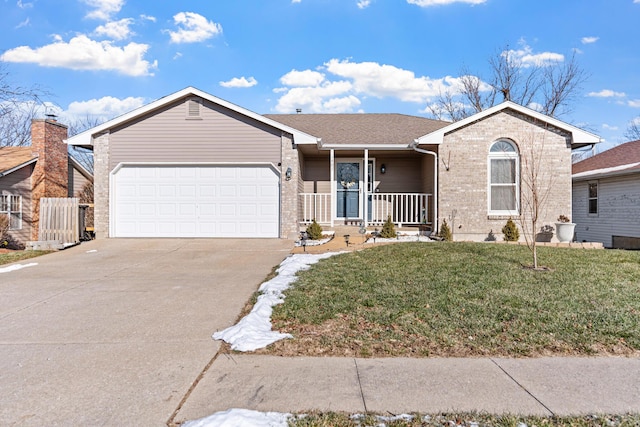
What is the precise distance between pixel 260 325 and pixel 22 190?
13.7 m

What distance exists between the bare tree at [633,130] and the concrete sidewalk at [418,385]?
38590 millimetres

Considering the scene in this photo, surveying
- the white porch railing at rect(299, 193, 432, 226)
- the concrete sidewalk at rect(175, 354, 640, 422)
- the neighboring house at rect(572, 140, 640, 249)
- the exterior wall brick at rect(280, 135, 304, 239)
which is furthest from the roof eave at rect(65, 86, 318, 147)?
the neighboring house at rect(572, 140, 640, 249)

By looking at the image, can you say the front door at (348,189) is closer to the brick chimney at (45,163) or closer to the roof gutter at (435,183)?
the roof gutter at (435,183)

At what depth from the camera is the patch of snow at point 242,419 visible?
2.45 metres

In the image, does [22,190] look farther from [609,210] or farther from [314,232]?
[609,210]

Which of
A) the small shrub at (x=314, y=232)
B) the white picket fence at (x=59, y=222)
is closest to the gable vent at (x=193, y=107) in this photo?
the white picket fence at (x=59, y=222)

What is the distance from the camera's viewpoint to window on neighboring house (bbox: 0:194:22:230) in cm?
1327

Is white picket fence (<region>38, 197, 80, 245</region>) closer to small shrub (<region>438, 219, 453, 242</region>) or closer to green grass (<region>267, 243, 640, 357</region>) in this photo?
green grass (<region>267, 243, 640, 357</region>)

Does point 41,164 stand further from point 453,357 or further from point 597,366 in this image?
point 597,366

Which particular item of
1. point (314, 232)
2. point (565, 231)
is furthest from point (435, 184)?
point (314, 232)

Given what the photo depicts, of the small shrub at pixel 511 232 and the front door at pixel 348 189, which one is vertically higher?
the front door at pixel 348 189

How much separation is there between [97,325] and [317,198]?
10.1 metres

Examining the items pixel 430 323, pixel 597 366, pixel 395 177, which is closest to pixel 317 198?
pixel 395 177

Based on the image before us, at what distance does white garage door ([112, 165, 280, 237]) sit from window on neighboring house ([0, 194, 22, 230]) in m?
4.27
